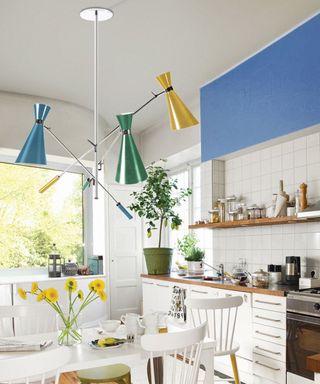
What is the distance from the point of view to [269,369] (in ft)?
12.0

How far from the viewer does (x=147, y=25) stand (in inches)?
160

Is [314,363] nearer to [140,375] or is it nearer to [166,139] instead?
[140,375]

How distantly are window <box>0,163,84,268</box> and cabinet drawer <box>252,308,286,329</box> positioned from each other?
3503mm

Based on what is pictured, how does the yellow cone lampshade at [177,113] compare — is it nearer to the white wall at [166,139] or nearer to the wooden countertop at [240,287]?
the wooden countertop at [240,287]

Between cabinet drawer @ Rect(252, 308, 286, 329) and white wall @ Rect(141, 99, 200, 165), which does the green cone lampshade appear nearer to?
cabinet drawer @ Rect(252, 308, 286, 329)

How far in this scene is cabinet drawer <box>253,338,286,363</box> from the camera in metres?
3.52

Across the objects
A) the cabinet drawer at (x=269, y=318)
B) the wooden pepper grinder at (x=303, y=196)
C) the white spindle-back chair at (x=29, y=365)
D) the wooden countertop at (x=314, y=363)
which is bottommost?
the cabinet drawer at (x=269, y=318)

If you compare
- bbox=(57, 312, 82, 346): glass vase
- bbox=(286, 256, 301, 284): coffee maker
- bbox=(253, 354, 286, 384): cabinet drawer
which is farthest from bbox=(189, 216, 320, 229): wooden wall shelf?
bbox=(57, 312, 82, 346): glass vase

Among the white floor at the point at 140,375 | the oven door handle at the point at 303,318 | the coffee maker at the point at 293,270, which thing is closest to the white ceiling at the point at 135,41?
the coffee maker at the point at 293,270

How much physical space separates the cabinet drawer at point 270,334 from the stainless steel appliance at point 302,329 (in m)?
0.08

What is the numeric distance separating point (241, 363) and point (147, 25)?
10.1 feet

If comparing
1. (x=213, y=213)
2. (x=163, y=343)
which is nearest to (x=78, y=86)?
(x=213, y=213)

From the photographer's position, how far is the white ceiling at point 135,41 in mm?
3771

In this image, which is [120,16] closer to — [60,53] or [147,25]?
[147,25]
